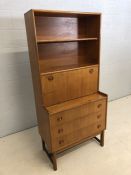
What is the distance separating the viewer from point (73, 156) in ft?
6.56

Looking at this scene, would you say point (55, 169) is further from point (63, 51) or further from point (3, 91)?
point (63, 51)

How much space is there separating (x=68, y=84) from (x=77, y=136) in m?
0.64

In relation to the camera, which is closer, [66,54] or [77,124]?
[77,124]

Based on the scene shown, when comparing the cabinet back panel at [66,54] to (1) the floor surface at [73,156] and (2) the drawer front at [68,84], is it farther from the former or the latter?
(1) the floor surface at [73,156]

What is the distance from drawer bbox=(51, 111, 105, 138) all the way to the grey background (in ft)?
3.21

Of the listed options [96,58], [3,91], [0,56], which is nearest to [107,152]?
[96,58]

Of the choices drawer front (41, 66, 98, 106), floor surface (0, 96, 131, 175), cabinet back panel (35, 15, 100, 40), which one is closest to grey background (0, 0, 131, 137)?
floor surface (0, 96, 131, 175)

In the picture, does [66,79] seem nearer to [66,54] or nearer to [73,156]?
[66,54]

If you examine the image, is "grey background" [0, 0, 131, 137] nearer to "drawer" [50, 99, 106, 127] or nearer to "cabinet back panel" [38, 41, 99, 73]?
"cabinet back panel" [38, 41, 99, 73]

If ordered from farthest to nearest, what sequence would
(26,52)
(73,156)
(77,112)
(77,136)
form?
(26,52)
(73,156)
(77,136)
(77,112)

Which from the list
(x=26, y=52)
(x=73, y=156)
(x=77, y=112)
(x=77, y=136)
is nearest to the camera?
(x=77, y=112)

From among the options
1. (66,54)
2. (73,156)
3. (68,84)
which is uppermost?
(66,54)

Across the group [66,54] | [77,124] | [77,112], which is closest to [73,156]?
[77,124]

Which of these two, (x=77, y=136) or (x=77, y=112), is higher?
(x=77, y=112)
